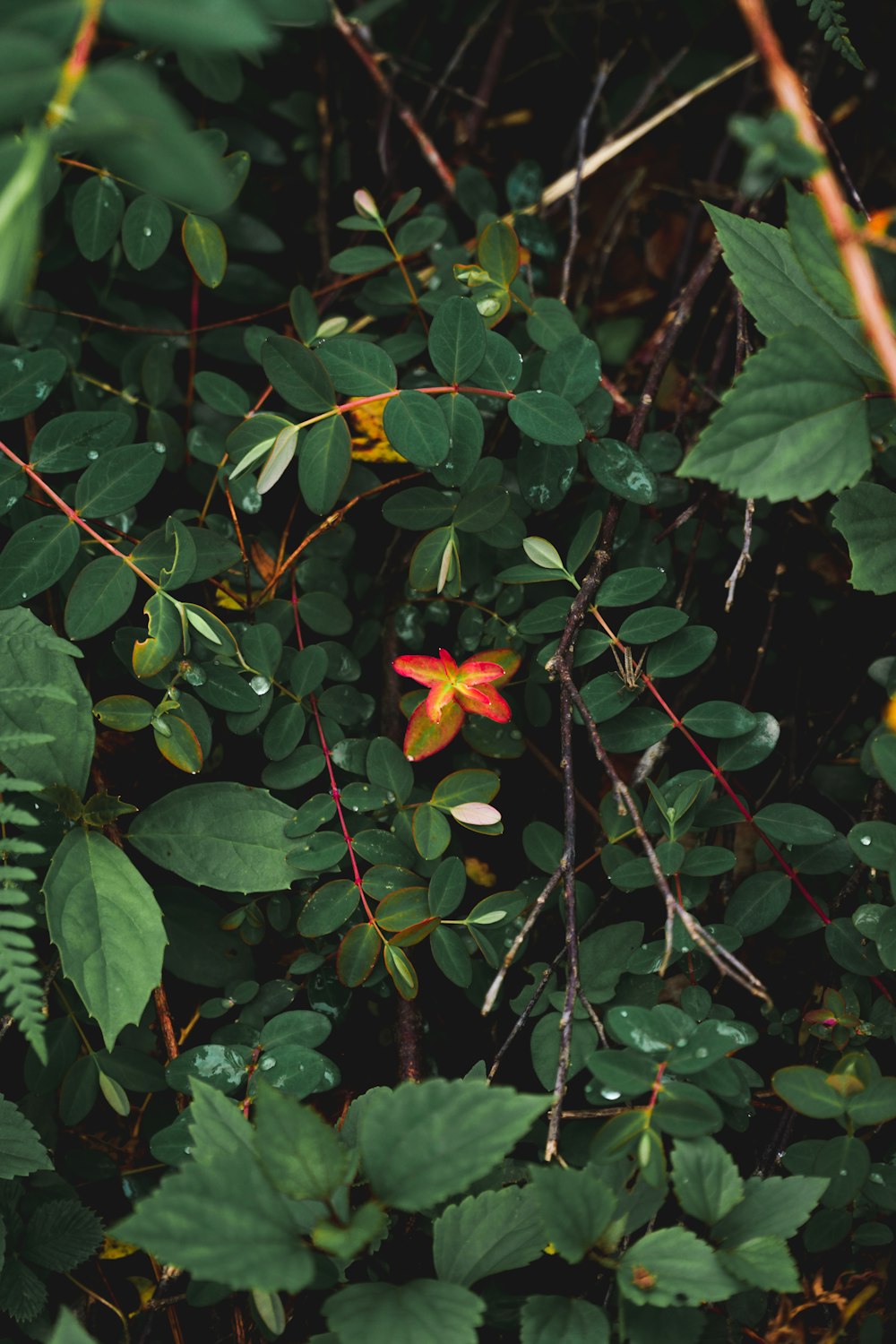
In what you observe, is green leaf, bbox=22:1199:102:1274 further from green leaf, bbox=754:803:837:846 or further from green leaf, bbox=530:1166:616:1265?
green leaf, bbox=754:803:837:846

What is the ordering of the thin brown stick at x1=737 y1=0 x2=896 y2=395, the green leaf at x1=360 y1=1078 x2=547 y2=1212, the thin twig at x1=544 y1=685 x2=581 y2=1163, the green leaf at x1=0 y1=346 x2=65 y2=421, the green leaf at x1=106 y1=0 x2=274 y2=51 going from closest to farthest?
the green leaf at x1=106 y1=0 x2=274 y2=51
the thin brown stick at x1=737 y1=0 x2=896 y2=395
the green leaf at x1=360 y1=1078 x2=547 y2=1212
the thin twig at x1=544 y1=685 x2=581 y2=1163
the green leaf at x1=0 y1=346 x2=65 y2=421

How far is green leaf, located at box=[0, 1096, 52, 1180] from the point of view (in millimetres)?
1382

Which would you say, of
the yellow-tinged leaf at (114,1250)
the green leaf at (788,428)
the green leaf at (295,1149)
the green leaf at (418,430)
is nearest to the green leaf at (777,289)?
the green leaf at (788,428)

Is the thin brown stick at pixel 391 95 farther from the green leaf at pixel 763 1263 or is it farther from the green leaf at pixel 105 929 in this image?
the green leaf at pixel 763 1263

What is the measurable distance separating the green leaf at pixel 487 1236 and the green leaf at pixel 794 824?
663mm

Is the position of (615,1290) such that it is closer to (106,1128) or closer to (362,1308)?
(362,1308)

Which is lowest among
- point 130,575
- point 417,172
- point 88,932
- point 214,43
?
point 88,932

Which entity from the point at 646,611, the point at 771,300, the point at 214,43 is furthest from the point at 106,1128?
the point at 771,300

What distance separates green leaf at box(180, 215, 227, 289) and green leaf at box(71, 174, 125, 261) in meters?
0.14

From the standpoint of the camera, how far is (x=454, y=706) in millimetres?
1556

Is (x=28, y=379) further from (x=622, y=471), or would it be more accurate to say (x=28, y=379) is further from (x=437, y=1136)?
(x=437, y=1136)

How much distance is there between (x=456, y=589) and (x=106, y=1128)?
1139 millimetres

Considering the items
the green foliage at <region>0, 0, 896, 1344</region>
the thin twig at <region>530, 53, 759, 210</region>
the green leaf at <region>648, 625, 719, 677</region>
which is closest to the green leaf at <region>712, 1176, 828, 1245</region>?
the green foliage at <region>0, 0, 896, 1344</region>

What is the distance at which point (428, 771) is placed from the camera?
1.77 metres
